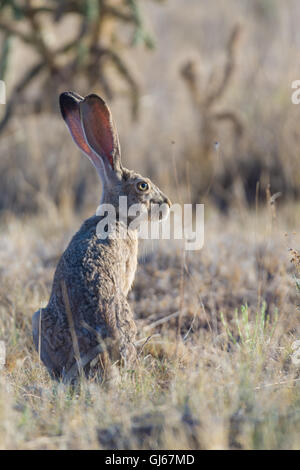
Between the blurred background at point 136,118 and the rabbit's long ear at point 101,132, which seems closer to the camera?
the rabbit's long ear at point 101,132

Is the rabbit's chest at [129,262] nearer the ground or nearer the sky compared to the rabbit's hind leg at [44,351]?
nearer the sky

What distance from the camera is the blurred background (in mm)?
8695

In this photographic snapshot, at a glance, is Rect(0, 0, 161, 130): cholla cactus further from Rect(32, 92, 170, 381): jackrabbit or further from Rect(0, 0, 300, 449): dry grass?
Rect(32, 92, 170, 381): jackrabbit

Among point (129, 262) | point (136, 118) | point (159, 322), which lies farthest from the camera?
point (136, 118)

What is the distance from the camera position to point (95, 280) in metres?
3.64

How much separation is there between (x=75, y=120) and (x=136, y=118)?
209 inches

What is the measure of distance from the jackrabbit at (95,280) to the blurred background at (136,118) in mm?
3876

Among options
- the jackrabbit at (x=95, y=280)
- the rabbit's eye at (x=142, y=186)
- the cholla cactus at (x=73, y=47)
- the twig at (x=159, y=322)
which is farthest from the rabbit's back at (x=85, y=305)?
the cholla cactus at (x=73, y=47)

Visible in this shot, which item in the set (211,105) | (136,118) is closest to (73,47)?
(136,118)

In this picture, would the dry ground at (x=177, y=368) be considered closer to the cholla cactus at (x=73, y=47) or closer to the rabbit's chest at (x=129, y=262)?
the rabbit's chest at (x=129, y=262)

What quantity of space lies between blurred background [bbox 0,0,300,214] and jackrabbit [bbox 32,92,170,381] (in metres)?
3.88

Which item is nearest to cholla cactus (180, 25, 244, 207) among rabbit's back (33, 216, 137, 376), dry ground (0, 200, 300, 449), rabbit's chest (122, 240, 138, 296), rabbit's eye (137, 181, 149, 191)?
dry ground (0, 200, 300, 449)

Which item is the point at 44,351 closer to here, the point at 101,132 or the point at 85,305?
the point at 85,305

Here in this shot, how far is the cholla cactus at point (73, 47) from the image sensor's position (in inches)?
336
